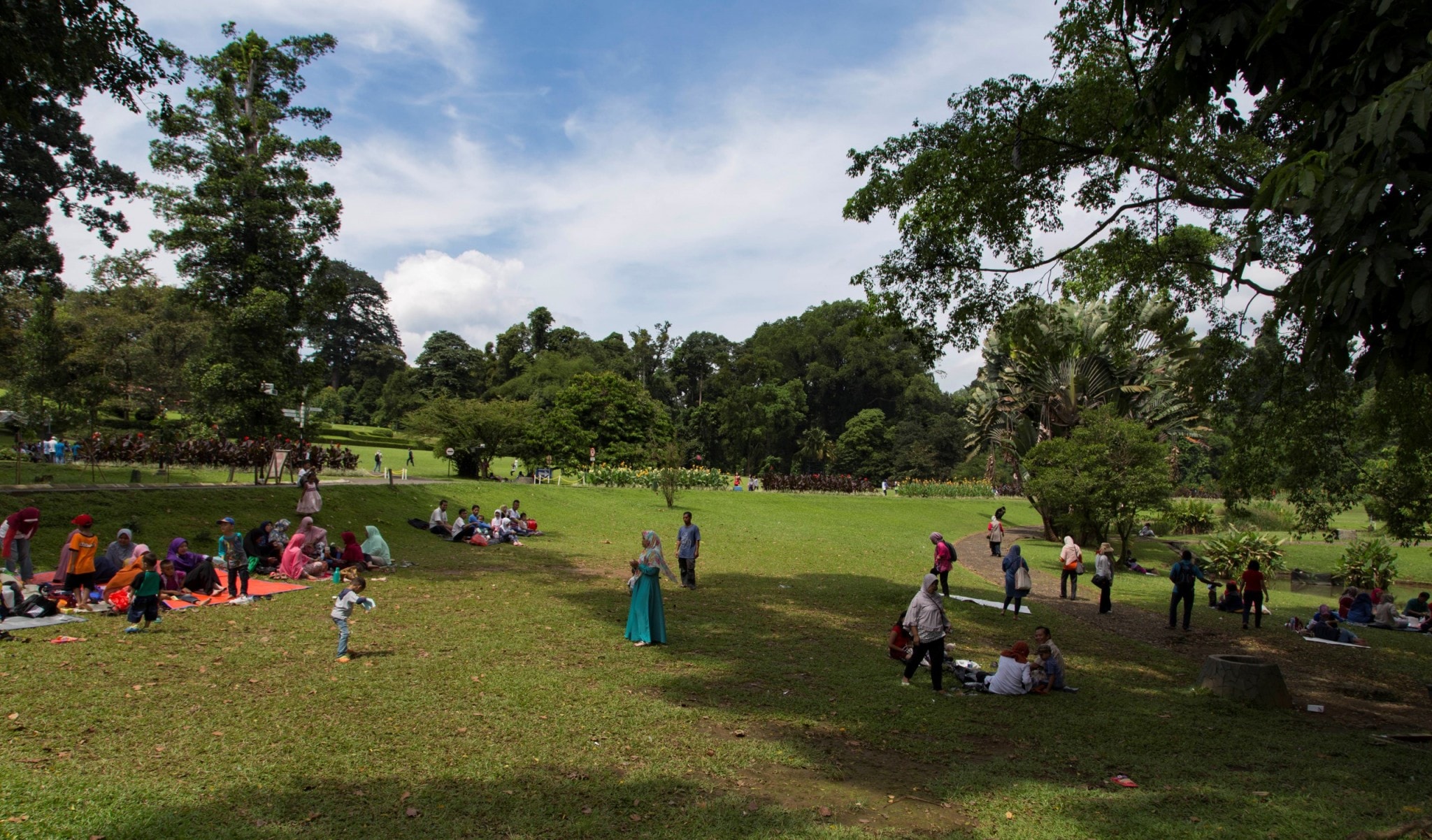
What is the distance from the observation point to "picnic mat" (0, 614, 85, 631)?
29.9ft

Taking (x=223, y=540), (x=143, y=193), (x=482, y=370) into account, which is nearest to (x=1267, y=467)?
(x=223, y=540)

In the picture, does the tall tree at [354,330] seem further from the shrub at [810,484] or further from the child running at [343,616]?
the child running at [343,616]

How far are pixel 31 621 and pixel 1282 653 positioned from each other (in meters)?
17.5

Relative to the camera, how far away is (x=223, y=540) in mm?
11930

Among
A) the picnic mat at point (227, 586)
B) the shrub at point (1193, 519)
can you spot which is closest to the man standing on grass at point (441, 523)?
the picnic mat at point (227, 586)

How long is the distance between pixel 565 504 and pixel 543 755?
78.6 feet

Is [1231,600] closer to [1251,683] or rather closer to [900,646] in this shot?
[1251,683]

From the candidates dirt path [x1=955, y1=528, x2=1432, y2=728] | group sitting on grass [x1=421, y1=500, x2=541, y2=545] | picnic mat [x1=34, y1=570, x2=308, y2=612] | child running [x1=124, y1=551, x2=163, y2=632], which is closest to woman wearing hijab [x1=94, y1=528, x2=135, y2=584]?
picnic mat [x1=34, y1=570, x2=308, y2=612]

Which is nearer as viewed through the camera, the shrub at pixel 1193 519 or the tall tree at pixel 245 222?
the tall tree at pixel 245 222

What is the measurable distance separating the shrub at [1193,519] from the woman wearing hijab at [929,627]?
2857 cm

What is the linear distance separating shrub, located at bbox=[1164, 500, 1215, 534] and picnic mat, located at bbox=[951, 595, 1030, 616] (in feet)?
69.4

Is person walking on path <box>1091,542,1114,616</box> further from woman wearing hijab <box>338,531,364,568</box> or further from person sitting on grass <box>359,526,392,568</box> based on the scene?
woman wearing hijab <box>338,531,364,568</box>

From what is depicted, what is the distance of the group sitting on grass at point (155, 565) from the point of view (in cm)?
1045

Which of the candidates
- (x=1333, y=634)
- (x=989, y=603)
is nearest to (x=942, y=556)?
(x=989, y=603)
